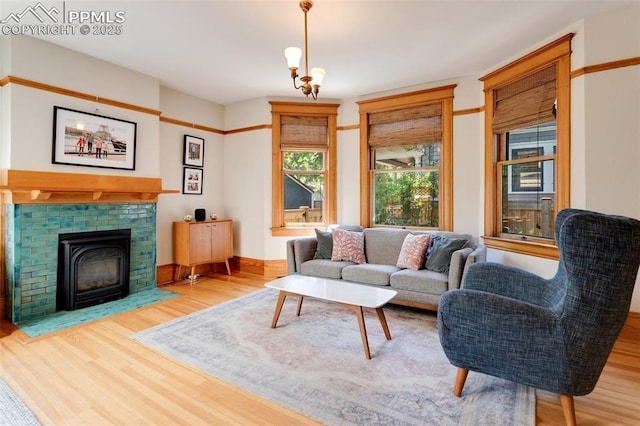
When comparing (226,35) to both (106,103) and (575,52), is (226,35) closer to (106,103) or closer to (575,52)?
(106,103)

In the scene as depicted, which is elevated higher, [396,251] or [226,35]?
[226,35]

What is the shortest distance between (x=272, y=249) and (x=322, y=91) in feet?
8.15

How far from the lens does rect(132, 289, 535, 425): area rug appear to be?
1.81 m

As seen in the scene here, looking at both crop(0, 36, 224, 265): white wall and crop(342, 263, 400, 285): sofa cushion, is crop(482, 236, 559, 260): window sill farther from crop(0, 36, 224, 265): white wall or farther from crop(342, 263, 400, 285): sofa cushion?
crop(0, 36, 224, 265): white wall

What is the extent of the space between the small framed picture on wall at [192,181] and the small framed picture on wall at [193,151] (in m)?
0.11

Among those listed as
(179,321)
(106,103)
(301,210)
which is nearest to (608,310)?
(179,321)

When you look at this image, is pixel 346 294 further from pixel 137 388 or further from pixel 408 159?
pixel 408 159

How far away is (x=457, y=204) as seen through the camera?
4.09 m

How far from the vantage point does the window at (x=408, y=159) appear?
416 cm

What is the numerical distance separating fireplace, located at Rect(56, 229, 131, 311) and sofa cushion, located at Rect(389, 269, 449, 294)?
3.24m

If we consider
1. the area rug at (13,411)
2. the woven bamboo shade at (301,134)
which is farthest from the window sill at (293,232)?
the area rug at (13,411)

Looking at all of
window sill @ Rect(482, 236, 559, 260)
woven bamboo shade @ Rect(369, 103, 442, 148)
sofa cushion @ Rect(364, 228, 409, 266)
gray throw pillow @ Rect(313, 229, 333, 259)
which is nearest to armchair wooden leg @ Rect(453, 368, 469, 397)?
window sill @ Rect(482, 236, 559, 260)

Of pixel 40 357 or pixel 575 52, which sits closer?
pixel 40 357

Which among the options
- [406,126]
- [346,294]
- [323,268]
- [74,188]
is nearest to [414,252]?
[323,268]
